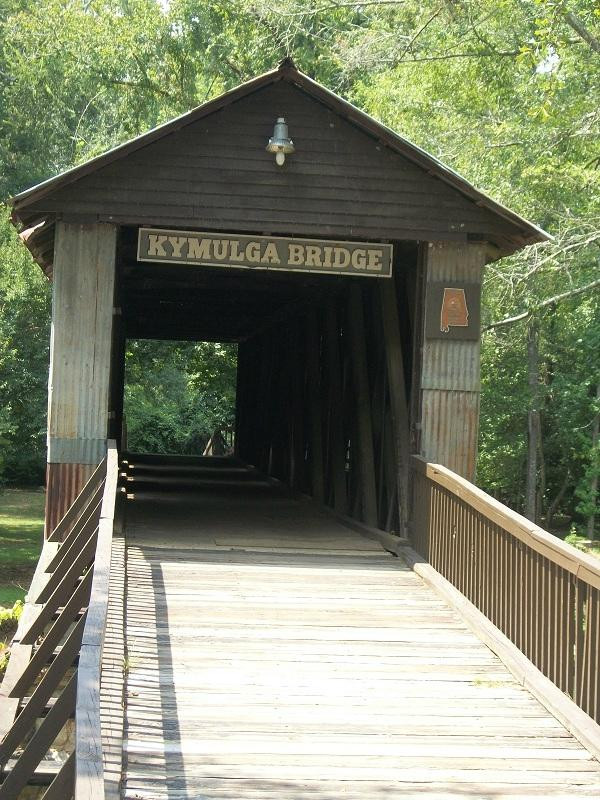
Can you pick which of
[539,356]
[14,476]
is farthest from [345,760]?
[14,476]

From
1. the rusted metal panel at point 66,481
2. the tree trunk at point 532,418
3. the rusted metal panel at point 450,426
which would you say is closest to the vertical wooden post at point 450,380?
the rusted metal panel at point 450,426

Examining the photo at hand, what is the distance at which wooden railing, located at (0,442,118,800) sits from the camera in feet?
12.5

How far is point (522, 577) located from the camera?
6.97 m

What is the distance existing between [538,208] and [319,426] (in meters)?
7.70

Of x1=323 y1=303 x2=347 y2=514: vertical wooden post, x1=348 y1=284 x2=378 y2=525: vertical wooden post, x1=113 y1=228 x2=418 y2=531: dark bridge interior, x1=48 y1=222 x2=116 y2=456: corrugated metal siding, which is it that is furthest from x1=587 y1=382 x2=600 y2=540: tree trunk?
x1=48 y1=222 x2=116 y2=456: corrugated metal siding

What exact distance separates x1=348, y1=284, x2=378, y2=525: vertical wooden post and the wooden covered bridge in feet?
0.11

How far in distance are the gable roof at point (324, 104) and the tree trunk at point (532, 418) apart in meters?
17.5

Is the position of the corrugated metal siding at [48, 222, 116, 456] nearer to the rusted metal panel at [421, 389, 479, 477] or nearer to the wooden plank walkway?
the wooden plank walkway

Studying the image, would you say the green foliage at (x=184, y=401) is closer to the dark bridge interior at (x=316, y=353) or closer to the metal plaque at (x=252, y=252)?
the dark bridge interior at (x=316, y=353)

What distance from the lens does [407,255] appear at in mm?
12125

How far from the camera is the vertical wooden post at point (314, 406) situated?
50.5 feet

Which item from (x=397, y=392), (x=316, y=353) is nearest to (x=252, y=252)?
(x=397, y=392)

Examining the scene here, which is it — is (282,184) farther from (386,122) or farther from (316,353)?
(386,122)

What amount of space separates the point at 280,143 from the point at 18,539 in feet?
54.7
